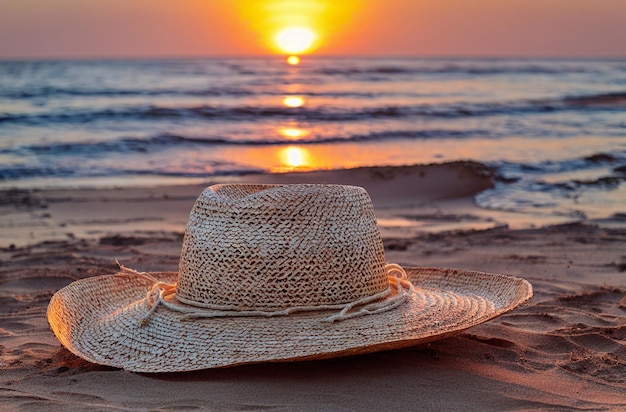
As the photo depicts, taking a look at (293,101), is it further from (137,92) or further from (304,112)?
(137,92)

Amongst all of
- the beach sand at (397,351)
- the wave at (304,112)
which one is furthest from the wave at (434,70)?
the beach sand at (397,351)

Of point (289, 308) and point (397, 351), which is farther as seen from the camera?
point (397, 351)

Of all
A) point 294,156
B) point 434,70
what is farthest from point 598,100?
point 434,70

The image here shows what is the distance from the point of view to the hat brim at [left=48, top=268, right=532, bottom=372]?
3064 mm

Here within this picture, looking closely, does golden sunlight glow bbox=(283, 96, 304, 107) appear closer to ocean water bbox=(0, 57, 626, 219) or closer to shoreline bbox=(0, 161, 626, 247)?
ocean water bbox=(0, 57, 626, 219)

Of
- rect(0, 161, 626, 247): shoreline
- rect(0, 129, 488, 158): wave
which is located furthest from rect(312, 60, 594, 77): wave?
rect(0, 161, 626, 247): shoreline

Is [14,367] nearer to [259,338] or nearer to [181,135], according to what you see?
[259,338]

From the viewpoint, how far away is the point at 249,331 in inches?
125

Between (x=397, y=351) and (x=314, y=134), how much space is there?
41.1ft

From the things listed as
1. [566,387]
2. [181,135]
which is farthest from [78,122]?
[566,387]

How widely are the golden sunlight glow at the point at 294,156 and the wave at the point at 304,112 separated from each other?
5.21 m

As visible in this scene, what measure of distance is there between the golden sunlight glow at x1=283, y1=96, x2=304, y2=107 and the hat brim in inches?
726

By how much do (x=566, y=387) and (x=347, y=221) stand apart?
1.16 m

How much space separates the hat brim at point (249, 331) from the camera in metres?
3.06
